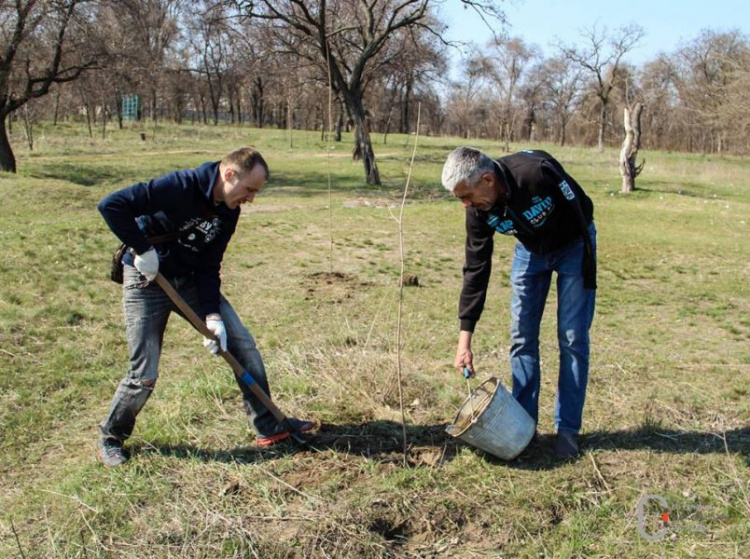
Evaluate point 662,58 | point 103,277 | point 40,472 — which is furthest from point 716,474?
point 662,58

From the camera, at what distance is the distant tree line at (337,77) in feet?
53.5

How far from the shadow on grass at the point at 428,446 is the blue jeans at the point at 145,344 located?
0.26 metres

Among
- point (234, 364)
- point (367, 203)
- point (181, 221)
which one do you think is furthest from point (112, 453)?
point (367, 203)

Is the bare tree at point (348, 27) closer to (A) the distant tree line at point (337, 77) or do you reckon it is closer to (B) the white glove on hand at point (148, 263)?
(A) the distant tree line at point (337, 77)

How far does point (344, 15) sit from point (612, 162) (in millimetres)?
14882

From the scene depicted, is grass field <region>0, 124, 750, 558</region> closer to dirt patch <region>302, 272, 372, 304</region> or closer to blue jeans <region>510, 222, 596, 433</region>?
dirt patch <region>302, 272, 372, 304</region>

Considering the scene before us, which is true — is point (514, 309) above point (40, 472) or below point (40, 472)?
above

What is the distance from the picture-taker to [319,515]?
9.20ft

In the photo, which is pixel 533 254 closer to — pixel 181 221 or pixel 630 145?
pixel 181 221

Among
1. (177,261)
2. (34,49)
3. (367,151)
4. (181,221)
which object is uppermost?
(34,49)

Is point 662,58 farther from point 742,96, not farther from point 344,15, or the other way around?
point 344,15

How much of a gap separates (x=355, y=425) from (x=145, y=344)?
1272mm

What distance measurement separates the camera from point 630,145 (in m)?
16.9

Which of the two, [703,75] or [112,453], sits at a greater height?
[703,75]
